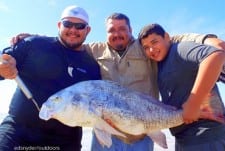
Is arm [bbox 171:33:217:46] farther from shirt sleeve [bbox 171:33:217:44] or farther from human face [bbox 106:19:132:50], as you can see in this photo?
human face [bbox 106:19:132:50]

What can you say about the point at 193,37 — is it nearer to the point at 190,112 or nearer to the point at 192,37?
the point at 192,37

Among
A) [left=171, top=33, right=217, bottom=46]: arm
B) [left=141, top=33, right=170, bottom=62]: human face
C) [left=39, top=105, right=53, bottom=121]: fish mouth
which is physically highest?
[left=171, top=33, right=217, bottom=46]: arm

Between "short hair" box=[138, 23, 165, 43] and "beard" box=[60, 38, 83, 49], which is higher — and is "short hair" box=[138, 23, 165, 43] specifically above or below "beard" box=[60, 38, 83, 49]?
above

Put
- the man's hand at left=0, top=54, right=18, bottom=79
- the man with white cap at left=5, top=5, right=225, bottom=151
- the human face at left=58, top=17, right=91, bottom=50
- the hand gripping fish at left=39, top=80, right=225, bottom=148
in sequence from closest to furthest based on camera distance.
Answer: the hand gripping fish at left=39, top=80, right=225, bottom=148
the man's hand at left=0, top=54, right=18, bottom=79
the man with white cap at left=5, top=5, right=225, bottom=151
the human face at left=58, top=17, right=91, bottom=50

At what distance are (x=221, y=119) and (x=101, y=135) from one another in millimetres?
1454

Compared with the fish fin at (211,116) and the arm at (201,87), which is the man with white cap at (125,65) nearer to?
the arm at (201,87)

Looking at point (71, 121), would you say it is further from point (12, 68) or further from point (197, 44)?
point (197, 44)

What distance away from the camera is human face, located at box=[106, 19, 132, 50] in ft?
20.8

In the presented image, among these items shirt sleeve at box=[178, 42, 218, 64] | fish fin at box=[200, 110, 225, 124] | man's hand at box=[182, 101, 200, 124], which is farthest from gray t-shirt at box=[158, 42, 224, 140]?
man's hand at box=[182, 101, 200, 124]

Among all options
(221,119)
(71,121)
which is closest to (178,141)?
(221,119)

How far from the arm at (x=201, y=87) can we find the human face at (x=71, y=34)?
2367 mm

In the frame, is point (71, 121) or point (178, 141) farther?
point (178, 141)

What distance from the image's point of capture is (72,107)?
4.36m

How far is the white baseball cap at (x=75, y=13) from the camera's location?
21.0 feet
